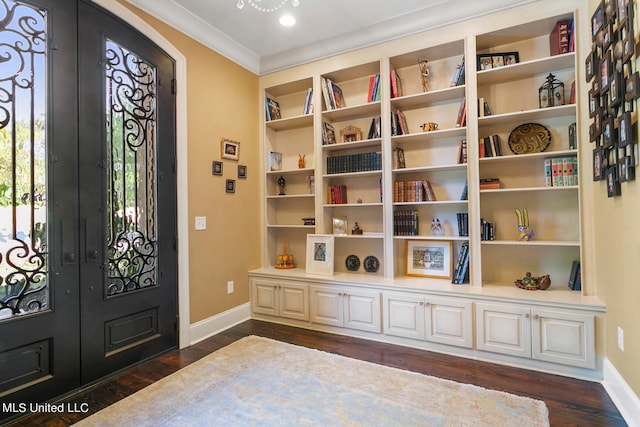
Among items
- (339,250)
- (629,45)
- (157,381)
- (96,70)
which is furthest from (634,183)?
(96,70)

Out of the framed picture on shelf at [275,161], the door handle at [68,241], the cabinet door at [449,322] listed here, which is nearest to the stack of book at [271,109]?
the framed picture on shelf at [275,161]

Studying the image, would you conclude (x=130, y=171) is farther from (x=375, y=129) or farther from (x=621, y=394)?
→ (x=621, y=394)

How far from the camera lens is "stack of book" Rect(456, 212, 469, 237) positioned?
9.67 ft

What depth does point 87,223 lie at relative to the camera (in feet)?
7.40

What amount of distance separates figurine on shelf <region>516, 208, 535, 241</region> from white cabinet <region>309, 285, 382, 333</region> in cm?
137

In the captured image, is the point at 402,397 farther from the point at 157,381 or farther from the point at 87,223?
the point at 87,223

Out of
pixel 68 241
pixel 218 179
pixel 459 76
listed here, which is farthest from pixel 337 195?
pixel 68 241

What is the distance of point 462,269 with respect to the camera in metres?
2.94

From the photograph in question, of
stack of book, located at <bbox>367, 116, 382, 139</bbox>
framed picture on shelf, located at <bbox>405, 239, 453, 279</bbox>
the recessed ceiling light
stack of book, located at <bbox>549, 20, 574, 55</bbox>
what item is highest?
the recessed ceiling light

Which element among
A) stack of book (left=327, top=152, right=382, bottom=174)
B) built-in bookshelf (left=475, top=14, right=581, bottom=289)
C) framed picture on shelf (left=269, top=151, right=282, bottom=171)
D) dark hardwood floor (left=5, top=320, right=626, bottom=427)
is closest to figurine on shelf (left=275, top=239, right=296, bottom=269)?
dark hardwood floor (left=5, top=320, right=626, bottom=427)

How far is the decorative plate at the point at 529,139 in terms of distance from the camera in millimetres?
2779

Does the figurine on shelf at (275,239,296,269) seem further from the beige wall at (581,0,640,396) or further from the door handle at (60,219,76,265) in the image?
the beige wall at (581,0,640,396)

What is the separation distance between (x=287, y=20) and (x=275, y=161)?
1.53 metres

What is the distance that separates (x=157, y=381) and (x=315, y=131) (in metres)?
2.70
